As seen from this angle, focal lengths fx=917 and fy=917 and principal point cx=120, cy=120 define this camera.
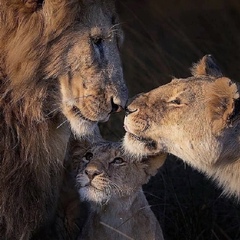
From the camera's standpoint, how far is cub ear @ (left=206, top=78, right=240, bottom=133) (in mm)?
3822

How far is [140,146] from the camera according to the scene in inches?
157

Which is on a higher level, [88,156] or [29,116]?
[29,116]

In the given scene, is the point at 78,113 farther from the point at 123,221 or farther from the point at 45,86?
the point at 123,221

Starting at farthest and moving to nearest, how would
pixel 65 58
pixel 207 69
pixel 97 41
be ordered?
pixel 207 69 < pixel 97 41 < pixel 65 58

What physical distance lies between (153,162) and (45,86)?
61cm

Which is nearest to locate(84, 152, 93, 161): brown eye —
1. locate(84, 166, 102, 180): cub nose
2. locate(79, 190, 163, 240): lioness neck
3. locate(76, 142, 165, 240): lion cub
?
locate(76, 142, 165, 240): lion cub

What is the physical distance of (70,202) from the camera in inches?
186

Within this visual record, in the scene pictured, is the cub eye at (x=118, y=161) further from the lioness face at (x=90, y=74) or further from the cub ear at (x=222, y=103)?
Answer: the cub ear at (x=222, y=103)

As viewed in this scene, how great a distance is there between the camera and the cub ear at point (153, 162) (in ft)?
13.3

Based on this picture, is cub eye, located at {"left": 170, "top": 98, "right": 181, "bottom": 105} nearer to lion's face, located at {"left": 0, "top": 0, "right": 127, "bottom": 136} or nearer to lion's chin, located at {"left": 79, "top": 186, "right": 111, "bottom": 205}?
lion's face, located at {"left": 0, "top": 0, "right": 127, "bottom": 136}

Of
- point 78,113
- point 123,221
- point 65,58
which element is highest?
point 65,58

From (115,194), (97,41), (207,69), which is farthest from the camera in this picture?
(207,69)

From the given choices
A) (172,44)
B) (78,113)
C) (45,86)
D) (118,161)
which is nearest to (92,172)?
(118,161)

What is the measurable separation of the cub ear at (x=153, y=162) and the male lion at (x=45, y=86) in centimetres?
31
